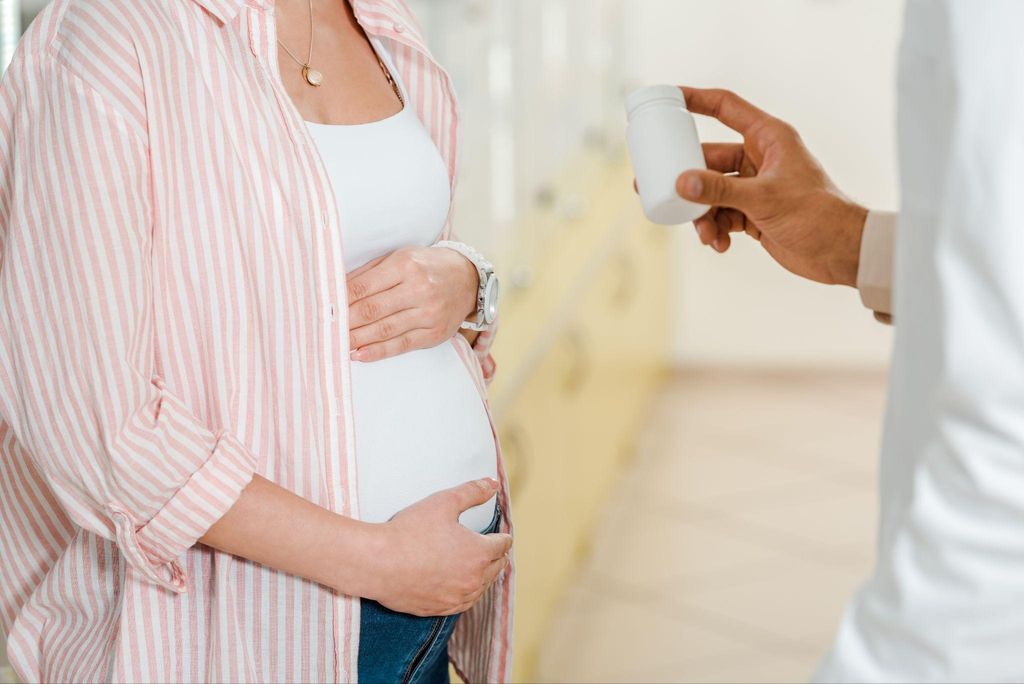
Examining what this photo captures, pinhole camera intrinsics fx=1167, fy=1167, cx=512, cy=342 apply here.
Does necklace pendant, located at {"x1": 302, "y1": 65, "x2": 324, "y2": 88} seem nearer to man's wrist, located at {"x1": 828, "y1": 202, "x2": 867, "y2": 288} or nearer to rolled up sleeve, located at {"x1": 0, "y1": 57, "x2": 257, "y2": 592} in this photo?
rolled up sleeve, located at {"x1": 0, "y1": 57, "x2": 257, "y2": 592}

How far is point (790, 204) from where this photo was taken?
4.61 feet

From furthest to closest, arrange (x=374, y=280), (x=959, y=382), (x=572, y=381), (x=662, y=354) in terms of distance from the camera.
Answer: (x=662, y=354) < (x=572, y=381) < (x=374, y=280) < (x=959, y=382)

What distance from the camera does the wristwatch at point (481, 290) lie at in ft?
4.52

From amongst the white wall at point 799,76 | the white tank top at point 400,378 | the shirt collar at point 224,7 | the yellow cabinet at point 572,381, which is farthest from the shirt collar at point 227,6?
the white wall at point 799,76

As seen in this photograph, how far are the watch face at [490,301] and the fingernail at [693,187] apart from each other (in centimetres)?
28

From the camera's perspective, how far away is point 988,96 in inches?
25.4

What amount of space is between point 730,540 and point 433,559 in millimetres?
2449

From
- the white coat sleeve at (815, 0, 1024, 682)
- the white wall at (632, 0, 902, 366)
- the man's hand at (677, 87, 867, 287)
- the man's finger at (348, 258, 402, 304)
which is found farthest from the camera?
the white wall at (632, 0, 902, 366)

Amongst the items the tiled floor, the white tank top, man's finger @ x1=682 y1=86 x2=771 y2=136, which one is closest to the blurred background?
the tiled floor

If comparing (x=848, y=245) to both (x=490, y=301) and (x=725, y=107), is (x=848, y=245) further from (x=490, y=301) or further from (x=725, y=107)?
(x=490, y=301)

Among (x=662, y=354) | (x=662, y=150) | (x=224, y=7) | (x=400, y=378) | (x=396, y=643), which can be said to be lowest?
(x=662, y=354)

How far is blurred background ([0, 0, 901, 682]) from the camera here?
2598 millimetres

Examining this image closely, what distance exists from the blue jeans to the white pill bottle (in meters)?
0.50

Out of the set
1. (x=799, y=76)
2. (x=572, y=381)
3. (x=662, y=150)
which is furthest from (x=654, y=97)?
(x=799, y=76)
